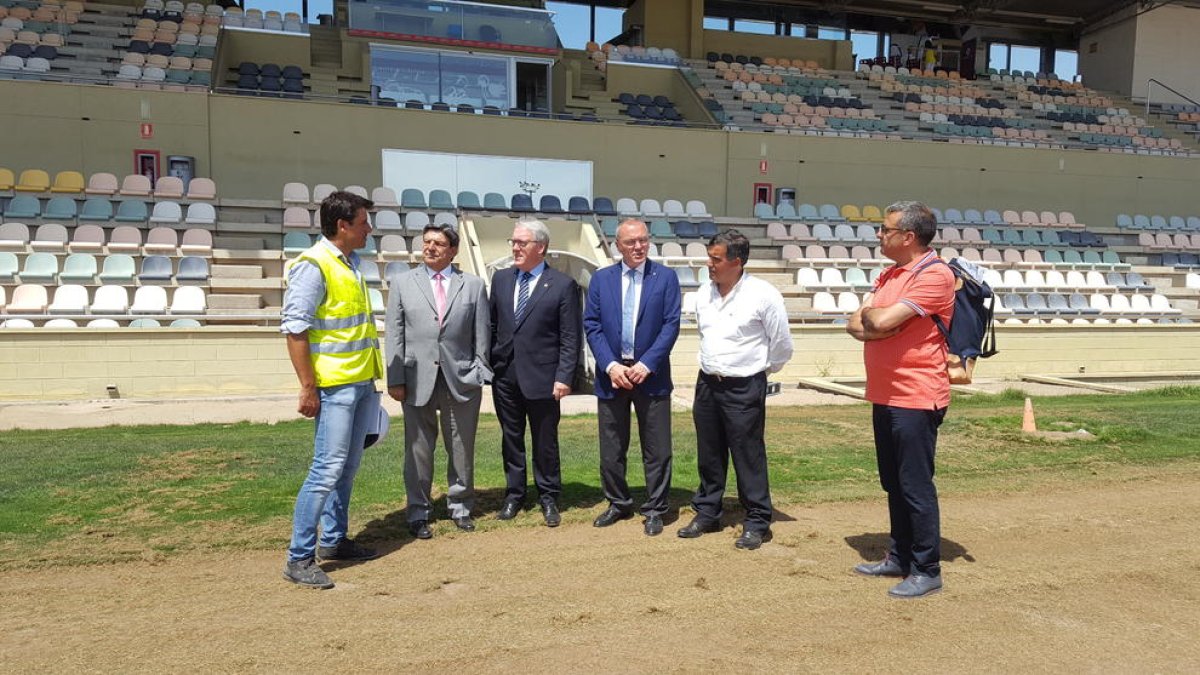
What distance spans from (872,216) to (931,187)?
3.24 metres

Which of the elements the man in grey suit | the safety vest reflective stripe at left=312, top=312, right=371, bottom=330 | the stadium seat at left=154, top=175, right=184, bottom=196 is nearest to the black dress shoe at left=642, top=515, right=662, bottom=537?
the man in grey suit

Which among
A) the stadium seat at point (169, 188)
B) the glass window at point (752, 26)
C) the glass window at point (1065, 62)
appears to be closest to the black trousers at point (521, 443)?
the stadium seat at point (169, 188)

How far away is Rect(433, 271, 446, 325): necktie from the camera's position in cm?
527

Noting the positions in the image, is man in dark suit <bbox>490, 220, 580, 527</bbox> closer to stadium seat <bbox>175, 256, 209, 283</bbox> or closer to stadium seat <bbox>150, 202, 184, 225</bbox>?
stadium seat <bbox>175, 256, 209, 283</bbox>

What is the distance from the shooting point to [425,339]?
5.25 meters

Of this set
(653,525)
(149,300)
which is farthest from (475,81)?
(653,525)

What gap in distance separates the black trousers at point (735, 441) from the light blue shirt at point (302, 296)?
7.73 feet

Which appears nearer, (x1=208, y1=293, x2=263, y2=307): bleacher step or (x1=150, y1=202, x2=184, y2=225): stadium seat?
(x1=208, y1=293, x2=263, y2=307): bleacher step

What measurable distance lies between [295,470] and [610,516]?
283cm

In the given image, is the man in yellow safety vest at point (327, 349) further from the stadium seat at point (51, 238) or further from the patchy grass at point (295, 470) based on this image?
the stadium seat at point (51, 238)

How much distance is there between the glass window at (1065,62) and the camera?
3678 cm

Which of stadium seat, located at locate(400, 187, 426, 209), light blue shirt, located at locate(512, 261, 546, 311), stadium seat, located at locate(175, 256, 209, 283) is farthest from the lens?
stadium seat, located at locate(400, 187, 426, 209)

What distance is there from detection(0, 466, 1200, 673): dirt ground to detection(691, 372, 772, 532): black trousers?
0.23 metres

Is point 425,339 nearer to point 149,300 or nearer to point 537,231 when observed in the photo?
point 537,231
